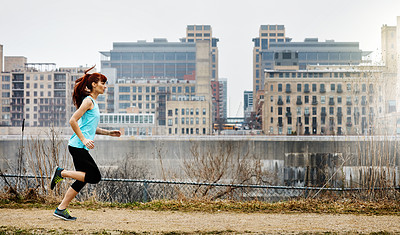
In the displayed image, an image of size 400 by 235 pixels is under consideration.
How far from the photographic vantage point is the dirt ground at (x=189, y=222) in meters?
5.67

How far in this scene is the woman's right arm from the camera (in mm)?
5905

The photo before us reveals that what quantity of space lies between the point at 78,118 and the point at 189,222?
83.1 inches

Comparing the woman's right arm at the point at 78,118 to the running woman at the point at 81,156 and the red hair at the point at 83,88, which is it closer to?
the running woman at the point at 81,156

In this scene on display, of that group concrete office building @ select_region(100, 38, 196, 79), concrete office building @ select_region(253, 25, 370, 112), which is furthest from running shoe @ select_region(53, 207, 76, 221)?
concrete office building @ select_region(100, 38, 196, 79)

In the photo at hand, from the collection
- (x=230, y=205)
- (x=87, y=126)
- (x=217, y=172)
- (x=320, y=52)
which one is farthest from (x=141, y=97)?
(x=87, y=126)

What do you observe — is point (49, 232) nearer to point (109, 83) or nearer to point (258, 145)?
point (258, 145)

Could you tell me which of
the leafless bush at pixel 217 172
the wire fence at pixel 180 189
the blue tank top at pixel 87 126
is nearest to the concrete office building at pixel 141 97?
the leafless bush at pixel 217 172

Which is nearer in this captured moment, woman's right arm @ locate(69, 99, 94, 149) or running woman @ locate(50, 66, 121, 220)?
woman's right arm @ locate(69, 99, 94, 149)

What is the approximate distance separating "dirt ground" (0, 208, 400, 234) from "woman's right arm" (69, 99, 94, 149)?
110 centimetres

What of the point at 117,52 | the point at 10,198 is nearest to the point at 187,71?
the point at 117,52

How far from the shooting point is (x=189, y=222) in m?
6.15

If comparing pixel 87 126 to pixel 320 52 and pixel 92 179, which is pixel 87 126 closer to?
pixel 92 179

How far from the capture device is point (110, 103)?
110000 millimetres

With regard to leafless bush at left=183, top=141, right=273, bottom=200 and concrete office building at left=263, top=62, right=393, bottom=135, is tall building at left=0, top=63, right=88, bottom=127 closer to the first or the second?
concrete office building at left=263, top=62, right=393, bottom=135
